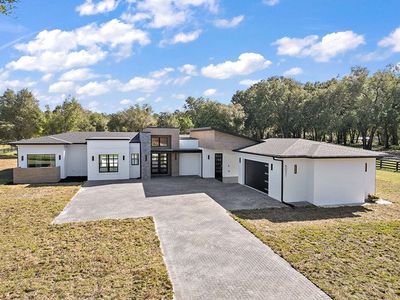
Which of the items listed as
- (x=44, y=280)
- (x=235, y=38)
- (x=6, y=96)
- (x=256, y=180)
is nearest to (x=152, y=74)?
(x=235, y=38)

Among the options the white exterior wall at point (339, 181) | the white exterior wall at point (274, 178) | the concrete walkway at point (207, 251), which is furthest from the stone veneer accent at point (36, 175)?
the white exterior wall at point (339, 181)

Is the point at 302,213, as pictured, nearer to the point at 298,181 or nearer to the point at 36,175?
the point at 298,181

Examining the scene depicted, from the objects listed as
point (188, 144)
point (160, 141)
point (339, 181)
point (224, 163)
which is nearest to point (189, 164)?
point (188, 144)

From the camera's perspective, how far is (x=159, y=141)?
77.9ft

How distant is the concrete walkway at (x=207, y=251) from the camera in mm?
6051

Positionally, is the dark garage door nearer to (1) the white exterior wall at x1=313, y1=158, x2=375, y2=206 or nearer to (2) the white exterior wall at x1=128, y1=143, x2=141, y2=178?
(1) the white exterior wall at x1=313, y1=158, x2=375, y2=206

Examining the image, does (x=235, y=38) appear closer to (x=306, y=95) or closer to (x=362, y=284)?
(x=362, y=284)

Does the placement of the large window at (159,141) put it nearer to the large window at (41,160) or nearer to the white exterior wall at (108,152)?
the white exterior wall at (108,152)

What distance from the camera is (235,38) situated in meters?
20.8

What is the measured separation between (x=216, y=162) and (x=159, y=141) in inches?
199

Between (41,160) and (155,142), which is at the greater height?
(155,142)

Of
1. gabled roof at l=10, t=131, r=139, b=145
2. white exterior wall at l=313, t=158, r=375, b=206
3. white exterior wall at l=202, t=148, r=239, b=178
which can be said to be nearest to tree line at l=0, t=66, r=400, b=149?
gabled roof at l=10, t=131, r=139, b=145

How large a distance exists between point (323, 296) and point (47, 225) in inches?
361

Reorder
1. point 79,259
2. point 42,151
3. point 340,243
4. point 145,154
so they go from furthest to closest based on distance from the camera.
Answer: point 145,154
point 42,151
point 340,243
point 79,259
